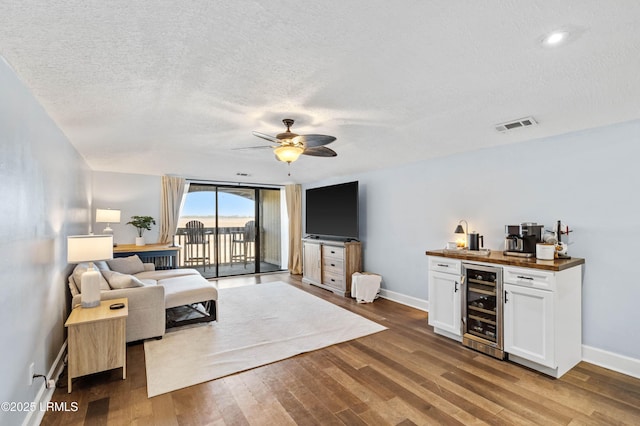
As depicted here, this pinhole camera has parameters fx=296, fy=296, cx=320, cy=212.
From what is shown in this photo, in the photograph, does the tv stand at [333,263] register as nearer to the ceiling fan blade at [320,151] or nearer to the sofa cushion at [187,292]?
the sofa cushion at [187,292]

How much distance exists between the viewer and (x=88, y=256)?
9.08 feet

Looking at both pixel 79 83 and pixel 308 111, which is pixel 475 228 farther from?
pixel 79 83

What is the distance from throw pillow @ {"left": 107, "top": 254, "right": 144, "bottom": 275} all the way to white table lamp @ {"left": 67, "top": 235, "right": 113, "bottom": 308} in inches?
82.4

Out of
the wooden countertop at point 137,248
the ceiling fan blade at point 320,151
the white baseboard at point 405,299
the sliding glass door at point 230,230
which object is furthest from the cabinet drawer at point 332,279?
the wooden countertop at point 137,248

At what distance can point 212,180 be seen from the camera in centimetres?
675

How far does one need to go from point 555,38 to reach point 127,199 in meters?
6.72

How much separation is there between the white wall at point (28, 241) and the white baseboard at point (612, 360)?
180 inches

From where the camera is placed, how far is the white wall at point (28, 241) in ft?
5.47

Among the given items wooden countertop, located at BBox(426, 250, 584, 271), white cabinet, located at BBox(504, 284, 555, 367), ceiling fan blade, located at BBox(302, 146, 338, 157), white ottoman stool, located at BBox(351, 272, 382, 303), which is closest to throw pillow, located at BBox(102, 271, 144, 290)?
ceiling fan blade, located at BBox(302, 146, 338, 157)

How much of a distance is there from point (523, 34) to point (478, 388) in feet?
8.48

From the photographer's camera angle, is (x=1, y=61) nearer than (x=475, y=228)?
Yes

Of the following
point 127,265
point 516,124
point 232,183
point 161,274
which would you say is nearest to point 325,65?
point 516,124

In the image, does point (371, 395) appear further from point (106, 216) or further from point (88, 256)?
point (106, 216)

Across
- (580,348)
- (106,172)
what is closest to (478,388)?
(580,348)
